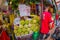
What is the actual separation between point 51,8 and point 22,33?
0.36 m

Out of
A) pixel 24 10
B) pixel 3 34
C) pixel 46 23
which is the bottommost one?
pixel 3 34

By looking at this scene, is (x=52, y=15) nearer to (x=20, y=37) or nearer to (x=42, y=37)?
(x=42, y=37)

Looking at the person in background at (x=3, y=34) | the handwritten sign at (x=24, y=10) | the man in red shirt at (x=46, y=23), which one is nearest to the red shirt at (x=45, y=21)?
the man in red shirt at (x=46, y=23)

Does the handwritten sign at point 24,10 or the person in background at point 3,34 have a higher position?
the handwritten sign at point 24,10

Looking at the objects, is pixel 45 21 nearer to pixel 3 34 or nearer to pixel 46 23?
pixel 46 23

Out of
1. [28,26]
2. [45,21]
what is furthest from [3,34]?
[45,21]

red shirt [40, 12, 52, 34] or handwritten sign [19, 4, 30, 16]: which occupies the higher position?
handwritten sign [19, 4, 30, 16]

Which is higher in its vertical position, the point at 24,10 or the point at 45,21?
the point at 24,10

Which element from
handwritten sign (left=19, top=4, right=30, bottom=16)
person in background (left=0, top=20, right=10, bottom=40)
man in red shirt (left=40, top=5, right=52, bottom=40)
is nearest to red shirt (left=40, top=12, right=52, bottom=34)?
man in red shirt (left=40, top=5, right=52, bottom=40)

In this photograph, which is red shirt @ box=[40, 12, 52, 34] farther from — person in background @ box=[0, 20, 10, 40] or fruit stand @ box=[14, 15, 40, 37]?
person in background @ box=[0, 20, 10, 40]

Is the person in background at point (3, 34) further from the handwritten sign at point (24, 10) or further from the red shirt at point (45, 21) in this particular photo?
the red shirt at point (45, 21)

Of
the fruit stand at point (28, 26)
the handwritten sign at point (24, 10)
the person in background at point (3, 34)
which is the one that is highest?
the handwritten sign at point (24, 10)

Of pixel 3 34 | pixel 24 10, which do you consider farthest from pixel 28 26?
pixel 3 34

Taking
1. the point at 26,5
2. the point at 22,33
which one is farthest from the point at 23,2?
the point at 22,33
